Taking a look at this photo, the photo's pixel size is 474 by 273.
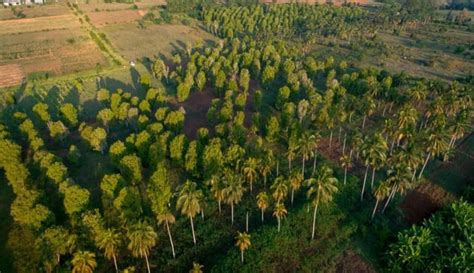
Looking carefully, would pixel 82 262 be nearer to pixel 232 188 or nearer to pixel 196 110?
Result: pixel 232 188

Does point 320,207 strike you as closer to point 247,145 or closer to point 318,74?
point 247,145

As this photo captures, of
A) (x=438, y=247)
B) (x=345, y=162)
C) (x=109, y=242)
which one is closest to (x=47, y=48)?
(x=109, y=242)

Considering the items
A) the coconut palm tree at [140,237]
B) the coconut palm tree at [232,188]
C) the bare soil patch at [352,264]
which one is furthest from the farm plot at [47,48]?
the bare soil patch at [352,264]

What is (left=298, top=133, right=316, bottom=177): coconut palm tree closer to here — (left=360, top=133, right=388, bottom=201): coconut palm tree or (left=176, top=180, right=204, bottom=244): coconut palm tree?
(left=360, top=133, right=388, bottom=201): coconut palm tree

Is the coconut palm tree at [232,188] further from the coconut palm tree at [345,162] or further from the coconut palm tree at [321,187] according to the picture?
the coconut palm tree at [345,162]

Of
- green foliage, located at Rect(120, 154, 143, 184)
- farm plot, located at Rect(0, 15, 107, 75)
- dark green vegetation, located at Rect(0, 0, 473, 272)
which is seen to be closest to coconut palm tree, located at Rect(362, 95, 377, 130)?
dark green vegetation, located at Rect(0, 0, 473, 272)

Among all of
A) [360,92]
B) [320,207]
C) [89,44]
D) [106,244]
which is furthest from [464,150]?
[89,44]

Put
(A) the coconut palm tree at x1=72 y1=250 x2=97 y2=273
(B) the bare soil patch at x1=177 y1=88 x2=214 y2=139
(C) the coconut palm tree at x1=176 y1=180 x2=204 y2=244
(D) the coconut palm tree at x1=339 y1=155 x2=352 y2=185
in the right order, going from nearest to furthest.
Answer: (A) the coconut palm tree at x1=72 y1=250 x2=97 y2=273 → (C) the coconut palm tree at x1=176 y1=180 x2=204 y2=244 → (D) the coconut palm tree at x1=339 y1=155 x2=352 y2=185 → (B) the bare soil patch at x1=177 y1=88 x2=214 y2=139
